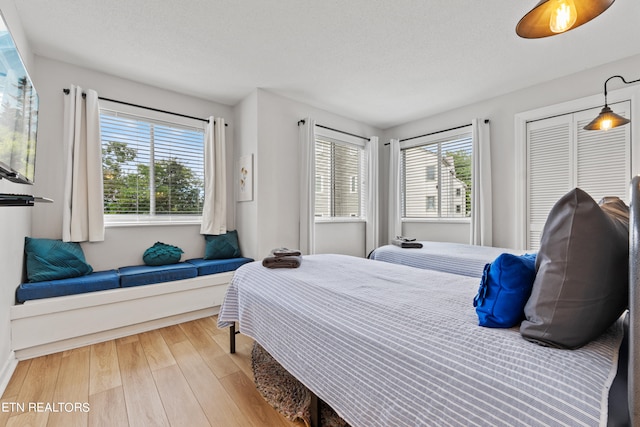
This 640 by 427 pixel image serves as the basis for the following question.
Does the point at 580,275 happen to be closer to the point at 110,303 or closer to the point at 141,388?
the point at 141,388

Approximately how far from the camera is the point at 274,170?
367 centimetres

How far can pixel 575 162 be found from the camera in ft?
10.1

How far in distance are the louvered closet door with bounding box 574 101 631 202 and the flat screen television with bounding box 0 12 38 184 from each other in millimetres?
4712

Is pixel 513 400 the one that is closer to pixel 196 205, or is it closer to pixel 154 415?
pixel 154 415

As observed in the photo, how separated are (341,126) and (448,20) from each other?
2345mm

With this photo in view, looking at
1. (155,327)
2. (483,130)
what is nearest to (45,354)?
(155,327)

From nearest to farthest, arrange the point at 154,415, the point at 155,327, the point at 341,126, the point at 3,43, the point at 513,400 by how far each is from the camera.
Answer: the point at 513,400
the point at 3,43
the point at 154,415
the point at 155,327
the point at 341,126

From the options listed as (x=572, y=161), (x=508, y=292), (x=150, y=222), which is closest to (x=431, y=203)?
(x=572, y=161)

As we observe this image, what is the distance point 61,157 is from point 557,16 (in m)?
4.02

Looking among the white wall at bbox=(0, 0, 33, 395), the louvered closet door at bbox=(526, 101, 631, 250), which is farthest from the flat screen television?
the louvered closet door at bbox=(526, 101, 631, 250)

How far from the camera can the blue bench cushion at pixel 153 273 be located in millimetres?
2695

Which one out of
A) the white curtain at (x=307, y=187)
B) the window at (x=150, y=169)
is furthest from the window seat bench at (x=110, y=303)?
the white curtain at (x=307, y=187)

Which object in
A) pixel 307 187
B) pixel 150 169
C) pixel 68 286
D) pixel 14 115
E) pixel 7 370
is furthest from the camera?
pixel 307 187

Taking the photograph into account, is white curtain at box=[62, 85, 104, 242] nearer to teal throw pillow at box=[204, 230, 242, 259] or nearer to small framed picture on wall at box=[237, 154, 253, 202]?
teal throw pillow at box=[204, 230, 242, 259]
